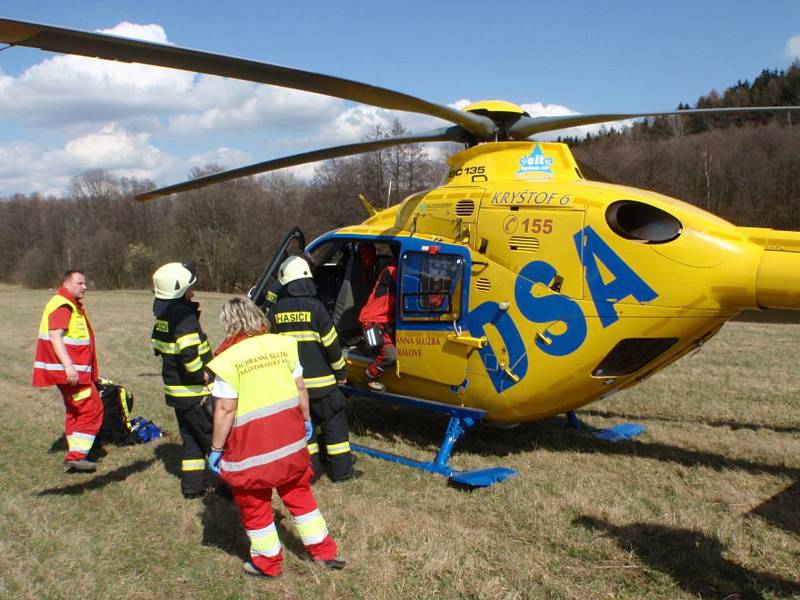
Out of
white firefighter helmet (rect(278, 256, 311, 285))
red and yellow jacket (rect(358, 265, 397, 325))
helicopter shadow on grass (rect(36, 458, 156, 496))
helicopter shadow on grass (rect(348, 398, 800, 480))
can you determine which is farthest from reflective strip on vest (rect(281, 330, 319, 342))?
helicopter shadow on grass (rect(36, 458, 156, 496))

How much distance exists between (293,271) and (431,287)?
1335 mm

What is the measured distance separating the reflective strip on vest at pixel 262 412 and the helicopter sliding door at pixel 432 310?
2.36m

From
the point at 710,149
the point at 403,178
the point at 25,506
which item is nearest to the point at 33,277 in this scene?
the point at 403,178

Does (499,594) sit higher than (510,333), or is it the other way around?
(510,333)

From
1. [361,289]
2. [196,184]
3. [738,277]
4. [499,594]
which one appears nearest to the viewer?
[499,594]

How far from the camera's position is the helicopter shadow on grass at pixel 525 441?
6000 millimetres

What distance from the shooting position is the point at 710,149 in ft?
128

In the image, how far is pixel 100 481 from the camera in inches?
230

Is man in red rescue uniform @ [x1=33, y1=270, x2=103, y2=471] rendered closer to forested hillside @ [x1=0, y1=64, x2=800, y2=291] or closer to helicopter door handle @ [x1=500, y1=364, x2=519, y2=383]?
helicopter door handle @ [x1=500, y1=364, x2=519, y2=383]

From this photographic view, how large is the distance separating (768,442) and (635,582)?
366cm

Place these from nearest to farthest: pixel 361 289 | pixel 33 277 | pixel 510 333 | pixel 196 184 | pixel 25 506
Result: pixel 25 506
pixel 510 333
pixel 196 184
pixel 361 289
pixel 33 277

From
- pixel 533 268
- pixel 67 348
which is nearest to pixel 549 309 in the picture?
pixel 533 268

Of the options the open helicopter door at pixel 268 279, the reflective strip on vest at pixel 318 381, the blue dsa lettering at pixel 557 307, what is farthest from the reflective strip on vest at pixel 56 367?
the blue dsa lettering at pixel 557 307

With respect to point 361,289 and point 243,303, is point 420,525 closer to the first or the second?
point 243,303
